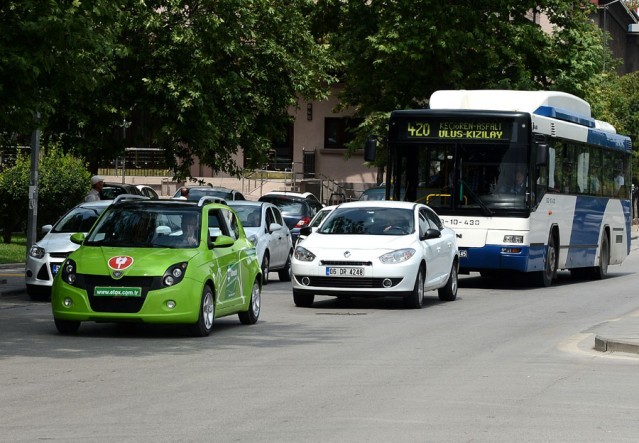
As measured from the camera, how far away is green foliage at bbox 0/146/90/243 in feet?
119

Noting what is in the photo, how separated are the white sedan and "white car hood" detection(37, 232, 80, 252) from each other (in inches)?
131

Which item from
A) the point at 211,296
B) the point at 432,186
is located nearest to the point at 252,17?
the point at 432,186

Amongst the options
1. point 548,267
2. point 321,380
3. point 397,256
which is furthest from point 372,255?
point 321,380

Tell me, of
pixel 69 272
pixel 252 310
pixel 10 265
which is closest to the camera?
pixel 69 272

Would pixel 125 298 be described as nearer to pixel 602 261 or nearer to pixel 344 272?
pixel 344 272

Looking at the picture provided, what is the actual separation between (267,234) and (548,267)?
217 inches

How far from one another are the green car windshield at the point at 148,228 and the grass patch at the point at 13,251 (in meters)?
14.2

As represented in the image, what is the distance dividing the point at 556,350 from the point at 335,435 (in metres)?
6.85

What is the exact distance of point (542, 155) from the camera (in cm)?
2659

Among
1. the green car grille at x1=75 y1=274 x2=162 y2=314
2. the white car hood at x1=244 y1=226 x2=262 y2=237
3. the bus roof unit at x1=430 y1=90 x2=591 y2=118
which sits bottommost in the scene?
the green car grille at x1=75 y1=274 x2=162 y2=314

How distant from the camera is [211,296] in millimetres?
16531

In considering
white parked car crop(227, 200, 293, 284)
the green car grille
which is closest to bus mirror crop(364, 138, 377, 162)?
white parked car crop(227, 200, 293, 284)

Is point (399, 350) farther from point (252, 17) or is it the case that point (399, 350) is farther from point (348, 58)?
point (348, 58)

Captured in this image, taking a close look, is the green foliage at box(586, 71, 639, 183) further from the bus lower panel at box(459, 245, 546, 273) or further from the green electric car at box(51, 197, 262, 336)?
the green electric car at box(51, 197, 262, 336)
